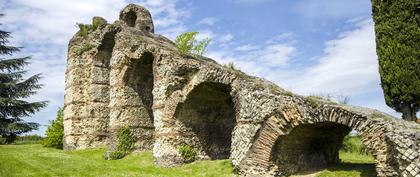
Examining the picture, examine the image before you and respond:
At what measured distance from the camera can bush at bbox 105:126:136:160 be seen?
21000 millimetres

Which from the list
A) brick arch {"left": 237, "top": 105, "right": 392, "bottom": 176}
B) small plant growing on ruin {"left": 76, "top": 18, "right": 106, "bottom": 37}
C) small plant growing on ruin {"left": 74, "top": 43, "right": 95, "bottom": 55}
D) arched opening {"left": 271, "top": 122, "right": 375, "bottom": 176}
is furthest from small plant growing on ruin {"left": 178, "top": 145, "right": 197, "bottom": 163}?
small plant growing on ruin {"left": 76, "top": 18, "right": 106, "bottom": 37}

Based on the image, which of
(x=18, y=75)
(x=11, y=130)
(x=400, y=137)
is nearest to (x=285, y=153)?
(x=400, y=137)

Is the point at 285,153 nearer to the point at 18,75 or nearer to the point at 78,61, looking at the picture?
the point at 78,61

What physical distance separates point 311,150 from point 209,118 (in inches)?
227

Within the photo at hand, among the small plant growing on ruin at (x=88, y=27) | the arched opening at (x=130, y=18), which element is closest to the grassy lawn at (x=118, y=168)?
the small plant growing on ruin at (x=88, y=27)

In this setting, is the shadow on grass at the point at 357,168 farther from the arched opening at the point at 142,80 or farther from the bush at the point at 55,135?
the bush at the point at 55,135

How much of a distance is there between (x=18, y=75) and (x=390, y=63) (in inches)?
1067

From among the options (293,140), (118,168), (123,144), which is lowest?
(118,168)

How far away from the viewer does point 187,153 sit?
18.1 metres

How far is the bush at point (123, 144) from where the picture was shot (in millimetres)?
21000

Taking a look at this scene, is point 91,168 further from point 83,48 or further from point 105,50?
point 83,48

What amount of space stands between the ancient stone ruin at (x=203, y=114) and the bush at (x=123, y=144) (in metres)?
0.33

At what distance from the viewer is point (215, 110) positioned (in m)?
19.5

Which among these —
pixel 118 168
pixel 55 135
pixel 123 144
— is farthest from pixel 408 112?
pixel 55 135
